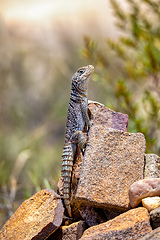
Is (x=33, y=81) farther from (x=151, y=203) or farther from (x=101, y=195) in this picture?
(x=151, y=203)

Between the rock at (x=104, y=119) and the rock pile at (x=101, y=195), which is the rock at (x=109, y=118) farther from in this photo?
the rock pile at (x=101, y=195)

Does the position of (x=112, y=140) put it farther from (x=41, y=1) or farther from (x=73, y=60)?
(x=41, y=1)

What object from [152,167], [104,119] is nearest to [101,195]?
[152,167]

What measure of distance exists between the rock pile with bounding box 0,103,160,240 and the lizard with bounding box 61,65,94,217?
10cm

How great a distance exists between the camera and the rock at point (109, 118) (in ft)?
14.9

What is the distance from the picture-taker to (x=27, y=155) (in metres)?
13.5

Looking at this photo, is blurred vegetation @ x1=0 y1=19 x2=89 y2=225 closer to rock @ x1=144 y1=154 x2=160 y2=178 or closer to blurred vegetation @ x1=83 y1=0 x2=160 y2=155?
blurred vegetation @ x1=83 y1=0 x2=160 y2=155

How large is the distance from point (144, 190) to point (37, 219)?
1443 millimetres

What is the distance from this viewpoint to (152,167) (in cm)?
400

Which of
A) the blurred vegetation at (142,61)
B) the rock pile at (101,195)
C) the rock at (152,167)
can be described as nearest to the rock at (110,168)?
the rock pile at (101,195)

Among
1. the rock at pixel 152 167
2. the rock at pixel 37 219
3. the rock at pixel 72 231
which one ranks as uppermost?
the rock at pixel 152 167

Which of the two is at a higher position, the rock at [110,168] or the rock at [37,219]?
the rock at [110,168]

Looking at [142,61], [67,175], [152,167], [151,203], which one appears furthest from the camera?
[142,61]

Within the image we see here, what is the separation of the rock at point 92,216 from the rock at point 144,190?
0.57 metres
